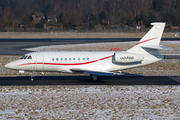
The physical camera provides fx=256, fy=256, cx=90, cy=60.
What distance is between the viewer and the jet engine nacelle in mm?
24078

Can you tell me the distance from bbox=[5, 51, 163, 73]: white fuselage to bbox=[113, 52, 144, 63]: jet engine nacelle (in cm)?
32

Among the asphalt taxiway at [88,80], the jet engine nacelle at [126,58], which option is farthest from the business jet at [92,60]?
the asphalt taxiway at [88,80]

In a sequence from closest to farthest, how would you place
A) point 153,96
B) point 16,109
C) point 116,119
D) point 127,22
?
point 116,119 < point 16,109 < point 153,96 < point 127,22

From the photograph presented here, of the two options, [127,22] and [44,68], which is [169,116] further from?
[127,22]

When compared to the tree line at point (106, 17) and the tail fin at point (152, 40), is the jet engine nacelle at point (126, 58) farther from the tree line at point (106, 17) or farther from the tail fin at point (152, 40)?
the tree line at point (106, 17)

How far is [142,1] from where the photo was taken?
7426 inches

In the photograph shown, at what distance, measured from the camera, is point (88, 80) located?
984 inches

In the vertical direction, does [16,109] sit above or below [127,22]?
below

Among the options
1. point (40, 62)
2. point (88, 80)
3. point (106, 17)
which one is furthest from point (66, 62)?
point (106, 17)

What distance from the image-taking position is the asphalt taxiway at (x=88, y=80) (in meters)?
23.3

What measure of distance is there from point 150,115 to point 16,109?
25.7 ft

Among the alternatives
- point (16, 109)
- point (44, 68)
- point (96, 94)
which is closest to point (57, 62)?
point (44, 68)

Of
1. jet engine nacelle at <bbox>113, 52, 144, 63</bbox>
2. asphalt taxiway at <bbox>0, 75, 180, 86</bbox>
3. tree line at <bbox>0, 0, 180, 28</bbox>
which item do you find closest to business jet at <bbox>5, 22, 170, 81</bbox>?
jet engine nacelle at <bbox>113, 52, 144, 63</bbox>

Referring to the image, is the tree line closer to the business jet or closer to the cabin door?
the business jet
